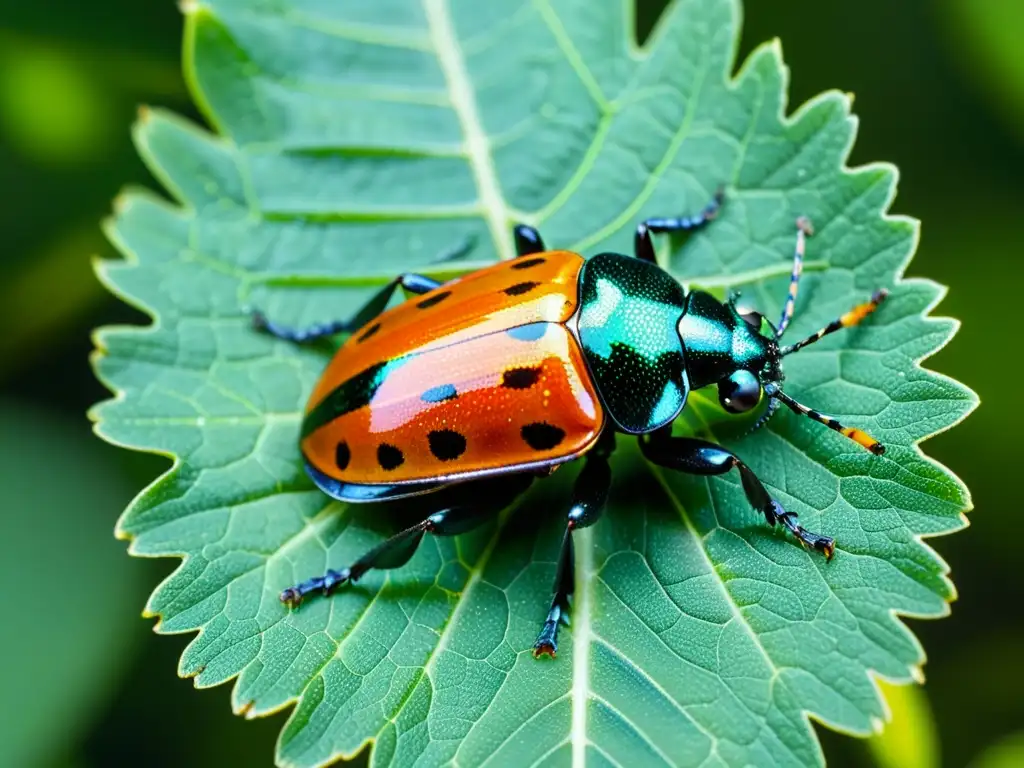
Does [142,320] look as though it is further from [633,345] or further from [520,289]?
[633,345]

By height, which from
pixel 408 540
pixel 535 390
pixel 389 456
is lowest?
pixel 408 540

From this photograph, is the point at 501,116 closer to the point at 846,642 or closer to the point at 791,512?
the point at 791,512

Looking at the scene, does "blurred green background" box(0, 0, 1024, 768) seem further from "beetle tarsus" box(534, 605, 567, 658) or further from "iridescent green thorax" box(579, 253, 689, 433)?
"beetle tarsus" box(534, 605, 567, 658)

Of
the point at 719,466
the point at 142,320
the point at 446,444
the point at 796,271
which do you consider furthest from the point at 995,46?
the point at 142,320

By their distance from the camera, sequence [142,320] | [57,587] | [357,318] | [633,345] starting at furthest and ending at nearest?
1. [142,320]
2. [57,587]
3. [357,318]
4. [633,345]

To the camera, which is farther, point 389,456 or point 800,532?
point 389,456

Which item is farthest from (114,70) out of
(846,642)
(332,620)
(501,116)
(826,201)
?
(846,642)
